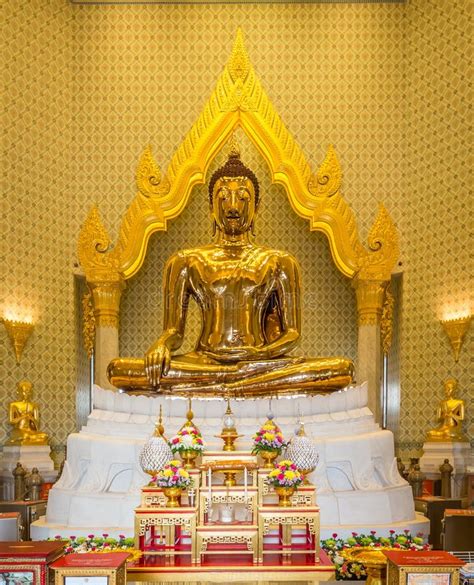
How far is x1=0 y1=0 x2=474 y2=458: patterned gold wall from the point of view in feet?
29.5

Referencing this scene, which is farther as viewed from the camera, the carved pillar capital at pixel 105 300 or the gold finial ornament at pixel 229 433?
the carved pillar capital at pixel 105 300

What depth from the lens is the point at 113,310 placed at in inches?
347

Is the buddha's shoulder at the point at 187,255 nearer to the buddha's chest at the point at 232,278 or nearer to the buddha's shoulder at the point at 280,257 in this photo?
the buddha's chest at the point at 232,278

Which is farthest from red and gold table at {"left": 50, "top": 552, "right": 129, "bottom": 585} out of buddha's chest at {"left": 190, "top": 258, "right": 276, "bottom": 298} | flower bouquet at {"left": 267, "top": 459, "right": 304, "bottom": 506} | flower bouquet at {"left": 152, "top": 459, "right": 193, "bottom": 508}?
buddha's chest at {"left": 190, "top": 258, "right": 276, "bottom": 298}

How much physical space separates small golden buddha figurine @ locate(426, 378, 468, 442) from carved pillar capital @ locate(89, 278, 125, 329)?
10.6ft

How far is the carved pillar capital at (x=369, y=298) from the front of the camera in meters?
8.73

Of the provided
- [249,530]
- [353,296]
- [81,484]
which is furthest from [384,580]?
[353,296]

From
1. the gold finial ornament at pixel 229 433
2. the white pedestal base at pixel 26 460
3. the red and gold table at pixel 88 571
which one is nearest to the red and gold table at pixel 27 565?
the red and gold table at pixel 88 571

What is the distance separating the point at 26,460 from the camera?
802 centimetres

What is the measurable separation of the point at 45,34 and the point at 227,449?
5.74m

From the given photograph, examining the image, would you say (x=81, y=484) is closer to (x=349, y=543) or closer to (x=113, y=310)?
(x=349, y=543)

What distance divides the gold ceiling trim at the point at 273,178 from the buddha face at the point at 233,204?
141 centimetres

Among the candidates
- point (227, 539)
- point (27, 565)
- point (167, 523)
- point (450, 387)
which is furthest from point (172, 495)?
point (450, 387)

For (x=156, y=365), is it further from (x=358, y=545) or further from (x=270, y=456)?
(x=358, y=545)
